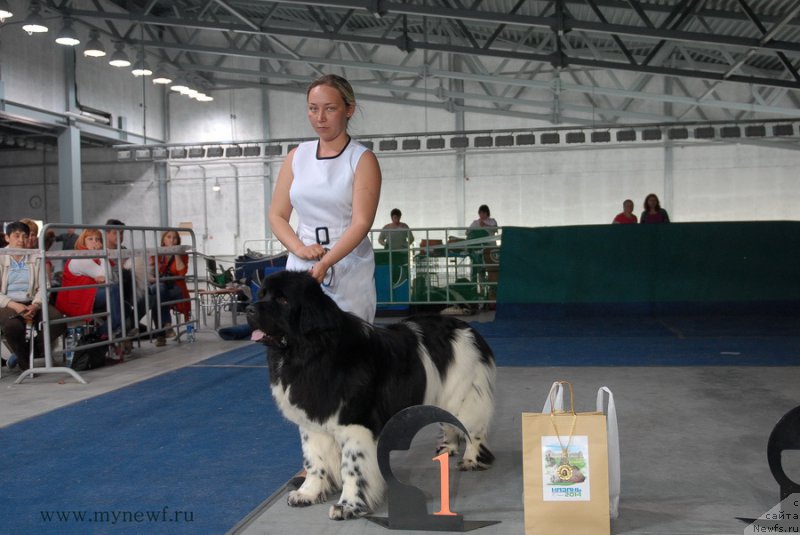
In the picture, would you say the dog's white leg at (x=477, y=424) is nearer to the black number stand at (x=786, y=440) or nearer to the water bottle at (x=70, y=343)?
the black number stand at (x=786, y=440)

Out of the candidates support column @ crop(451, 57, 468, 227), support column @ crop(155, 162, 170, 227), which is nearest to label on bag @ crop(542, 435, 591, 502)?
support column @ crop(451, 57, 468, 227)

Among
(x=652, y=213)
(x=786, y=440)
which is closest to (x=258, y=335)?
(x=786, y=440)

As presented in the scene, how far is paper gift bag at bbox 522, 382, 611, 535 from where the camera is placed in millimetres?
2467

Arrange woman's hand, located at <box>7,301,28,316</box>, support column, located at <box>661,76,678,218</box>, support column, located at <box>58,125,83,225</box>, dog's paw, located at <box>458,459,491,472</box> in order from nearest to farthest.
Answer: dog's paw, located at <box>458,459,491,472</box>, woman's hand, located at <box>7,301,28,316</box>, support column, located at <box>58,125,83,225</box>, support column, located at <box>661,76,678,218</box>

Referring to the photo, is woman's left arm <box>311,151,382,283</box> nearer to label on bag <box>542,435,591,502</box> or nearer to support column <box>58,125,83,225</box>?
label on bag <box>542,435,591,502</box>

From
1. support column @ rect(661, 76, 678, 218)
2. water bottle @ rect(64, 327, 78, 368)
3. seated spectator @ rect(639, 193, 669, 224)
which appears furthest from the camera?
support column @ rect(661, 76, 678, 218)

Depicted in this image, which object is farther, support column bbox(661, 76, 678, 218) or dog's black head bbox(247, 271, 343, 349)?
support column bbox(661, 76, 678, 218)

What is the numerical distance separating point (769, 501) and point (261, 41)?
18158 millimetres

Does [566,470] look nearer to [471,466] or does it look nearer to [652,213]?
[471,466]

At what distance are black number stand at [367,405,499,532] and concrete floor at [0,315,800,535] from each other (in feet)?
0.30

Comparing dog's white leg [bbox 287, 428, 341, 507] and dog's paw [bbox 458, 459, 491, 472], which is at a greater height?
dog's white leg [bbox 287, 428, 341, 507]

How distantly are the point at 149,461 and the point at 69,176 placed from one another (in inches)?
637

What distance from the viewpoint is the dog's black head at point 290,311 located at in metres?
2.49

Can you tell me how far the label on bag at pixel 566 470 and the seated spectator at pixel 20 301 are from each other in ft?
17.8
